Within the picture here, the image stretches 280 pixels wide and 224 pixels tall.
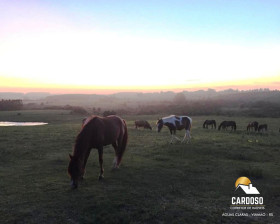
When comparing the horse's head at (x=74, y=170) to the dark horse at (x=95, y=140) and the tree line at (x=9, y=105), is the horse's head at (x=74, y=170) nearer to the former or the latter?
the dark horse at (x=95, y=140)

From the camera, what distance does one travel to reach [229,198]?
6832 millimetres

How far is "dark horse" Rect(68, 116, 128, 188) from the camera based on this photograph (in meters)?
6.99

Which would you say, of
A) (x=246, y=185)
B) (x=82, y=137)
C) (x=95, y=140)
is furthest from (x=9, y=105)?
(x=246, y=185)

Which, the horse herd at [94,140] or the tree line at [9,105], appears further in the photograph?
the tree line at [9,105]

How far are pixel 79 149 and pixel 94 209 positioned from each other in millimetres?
2125

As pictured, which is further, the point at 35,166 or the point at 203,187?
the point at 35,166

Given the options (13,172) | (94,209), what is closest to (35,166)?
(13,172)

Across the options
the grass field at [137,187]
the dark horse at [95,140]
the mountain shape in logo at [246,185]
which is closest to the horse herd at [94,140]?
the dark horse at [95,140]

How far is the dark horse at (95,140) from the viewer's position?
6988 millimetres

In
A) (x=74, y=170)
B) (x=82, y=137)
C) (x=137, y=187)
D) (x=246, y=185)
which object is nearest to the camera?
(x=74, y=170)

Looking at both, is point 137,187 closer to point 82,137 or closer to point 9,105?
point 82,137

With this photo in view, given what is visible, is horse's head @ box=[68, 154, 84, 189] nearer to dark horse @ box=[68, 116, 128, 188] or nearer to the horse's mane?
dark horse @ box=[68, 116, 128, 188]

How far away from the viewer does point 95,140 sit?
7.98m

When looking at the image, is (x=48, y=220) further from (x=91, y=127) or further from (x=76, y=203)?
(x=91, y=127)
